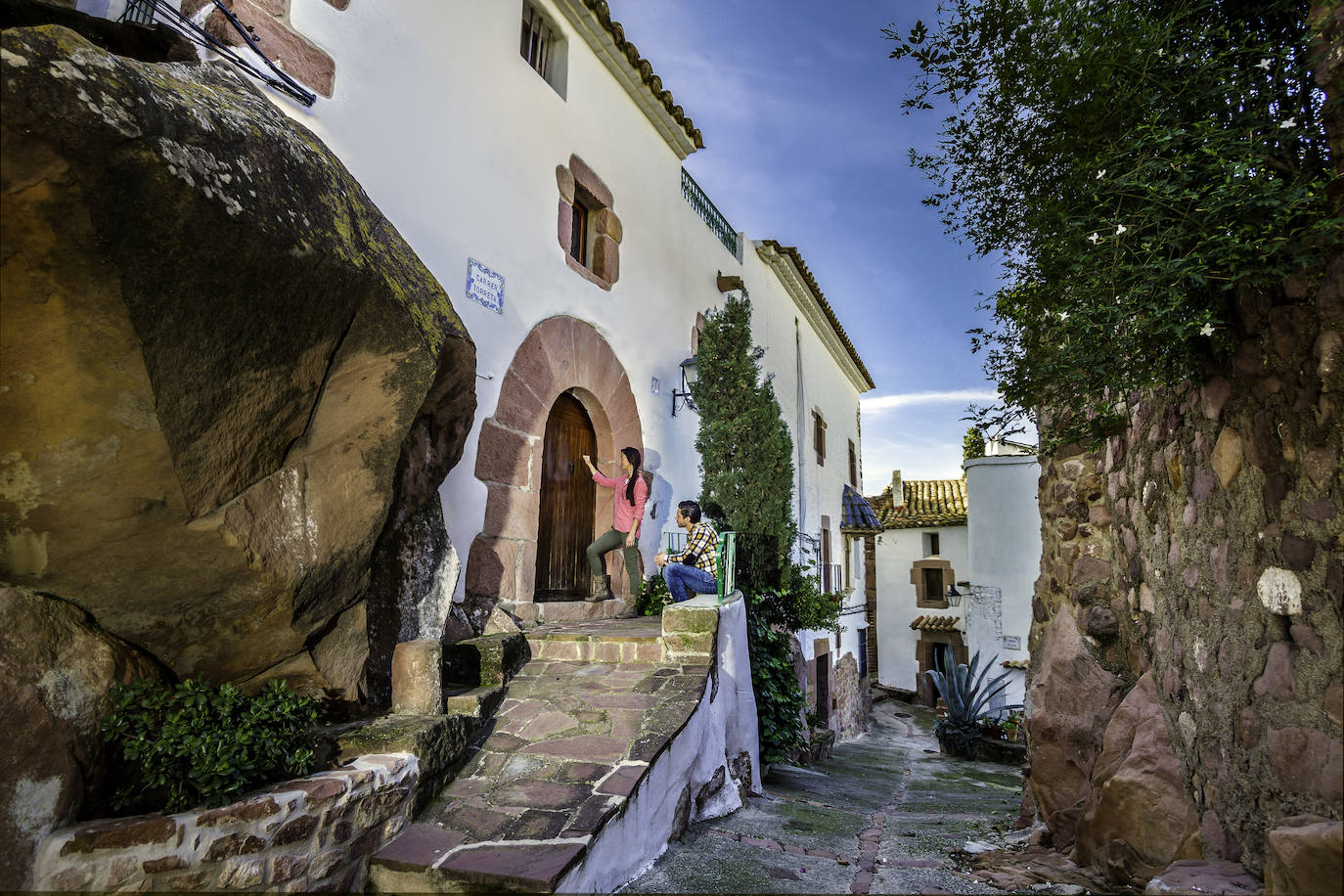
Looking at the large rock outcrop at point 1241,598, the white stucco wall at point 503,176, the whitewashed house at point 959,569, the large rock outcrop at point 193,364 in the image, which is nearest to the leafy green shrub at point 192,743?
the large rock outcrop at point 193,364

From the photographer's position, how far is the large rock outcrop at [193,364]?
1.89m

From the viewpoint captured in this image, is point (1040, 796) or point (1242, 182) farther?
point (1040, 796)

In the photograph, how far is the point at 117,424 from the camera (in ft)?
7.05

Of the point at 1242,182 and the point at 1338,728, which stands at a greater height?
the point at 1242,182

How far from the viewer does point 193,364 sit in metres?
2.25

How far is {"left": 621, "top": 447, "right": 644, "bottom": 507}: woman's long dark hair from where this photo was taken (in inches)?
232

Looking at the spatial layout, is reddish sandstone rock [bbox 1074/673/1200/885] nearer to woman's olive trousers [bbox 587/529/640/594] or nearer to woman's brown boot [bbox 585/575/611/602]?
woman's olive trousers [bbox 587/529/640/594]

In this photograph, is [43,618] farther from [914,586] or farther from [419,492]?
[914,586]

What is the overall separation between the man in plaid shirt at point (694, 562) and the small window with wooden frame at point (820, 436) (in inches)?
334

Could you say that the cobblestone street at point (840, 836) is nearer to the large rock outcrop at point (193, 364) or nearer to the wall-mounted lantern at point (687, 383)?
the large rock outcrop at point (193, 364)

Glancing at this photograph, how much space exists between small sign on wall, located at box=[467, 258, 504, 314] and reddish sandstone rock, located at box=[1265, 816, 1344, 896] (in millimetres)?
4710

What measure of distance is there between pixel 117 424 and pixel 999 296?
3122 millimetres

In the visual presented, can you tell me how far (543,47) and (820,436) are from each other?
957 centimetres

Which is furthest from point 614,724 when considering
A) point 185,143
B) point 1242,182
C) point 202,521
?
point 1242,182
